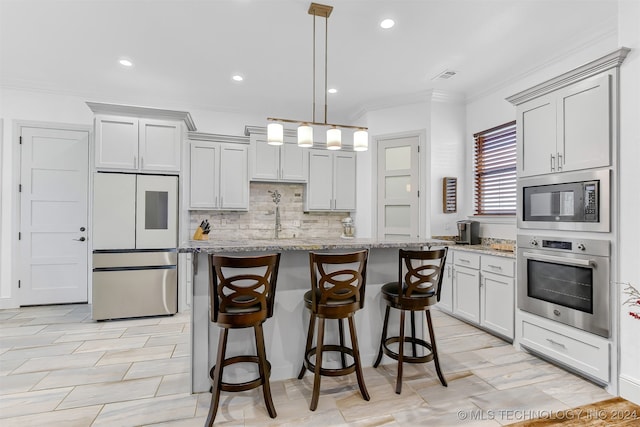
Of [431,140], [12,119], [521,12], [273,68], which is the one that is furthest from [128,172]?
[521,12]

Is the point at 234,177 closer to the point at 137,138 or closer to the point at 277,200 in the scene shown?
the point at 277,200

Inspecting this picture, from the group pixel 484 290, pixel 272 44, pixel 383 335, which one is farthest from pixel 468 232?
pixel 272 44

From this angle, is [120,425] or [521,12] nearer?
[120,425]

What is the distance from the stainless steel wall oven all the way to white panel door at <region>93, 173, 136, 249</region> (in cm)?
421

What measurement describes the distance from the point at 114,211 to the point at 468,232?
4372 mm

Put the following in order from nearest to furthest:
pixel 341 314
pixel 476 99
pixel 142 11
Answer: pixel 341 314
pixel 142 11
pixel 476 99

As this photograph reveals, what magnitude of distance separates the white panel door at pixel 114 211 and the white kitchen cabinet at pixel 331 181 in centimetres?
238

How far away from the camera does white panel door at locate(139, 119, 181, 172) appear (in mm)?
3928

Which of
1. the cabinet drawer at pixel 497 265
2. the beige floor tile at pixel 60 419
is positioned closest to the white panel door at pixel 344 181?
the cabinet drawer at pixel 497 265

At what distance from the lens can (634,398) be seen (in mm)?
2180

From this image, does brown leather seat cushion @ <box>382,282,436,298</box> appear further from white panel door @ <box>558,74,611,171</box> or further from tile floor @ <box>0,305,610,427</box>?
white panel door @ <box>558,74,611,171</box>

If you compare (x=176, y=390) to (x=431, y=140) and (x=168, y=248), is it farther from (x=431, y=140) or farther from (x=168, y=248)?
(x=431, y=140)

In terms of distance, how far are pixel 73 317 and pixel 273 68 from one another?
12.6ft

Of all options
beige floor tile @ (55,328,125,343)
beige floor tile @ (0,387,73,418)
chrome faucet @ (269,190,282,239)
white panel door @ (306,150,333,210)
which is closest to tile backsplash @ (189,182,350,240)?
chrome faucet @ (269,190,282,239)
